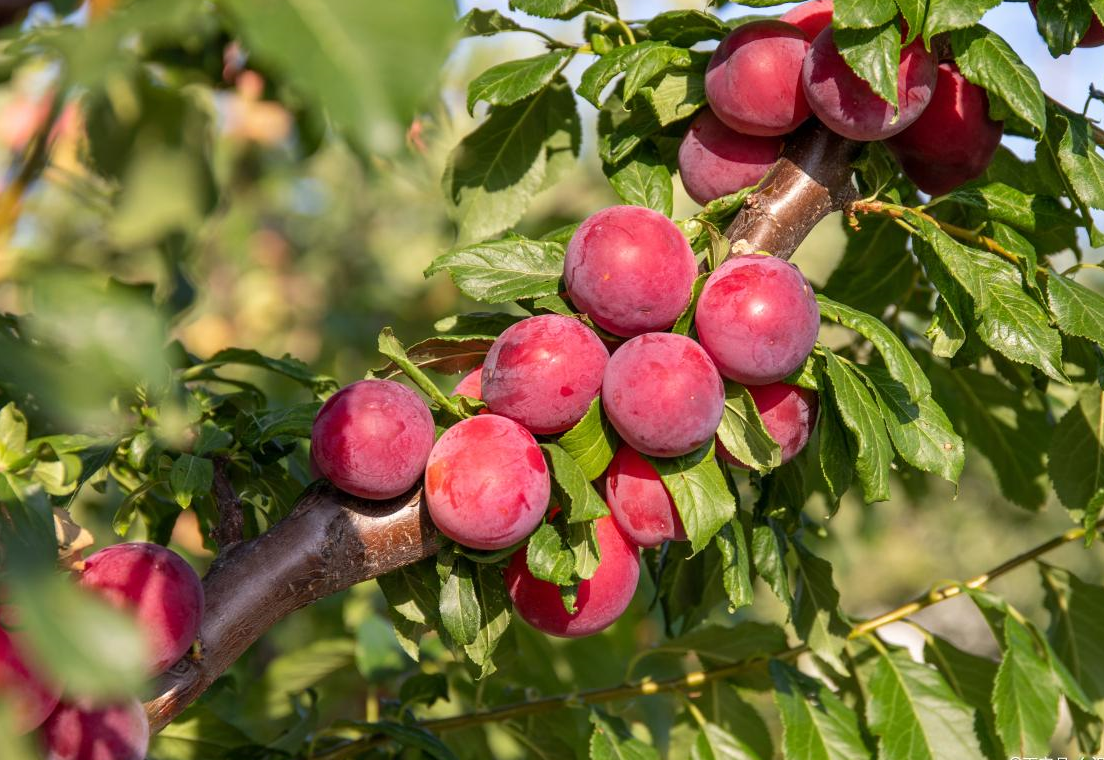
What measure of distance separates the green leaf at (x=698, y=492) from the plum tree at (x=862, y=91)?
0.33m

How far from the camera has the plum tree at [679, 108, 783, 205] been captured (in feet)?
3.43

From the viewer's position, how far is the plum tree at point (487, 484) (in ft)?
2.72

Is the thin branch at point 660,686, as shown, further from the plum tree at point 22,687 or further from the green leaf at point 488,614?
Result: the plum tree at point 22,687

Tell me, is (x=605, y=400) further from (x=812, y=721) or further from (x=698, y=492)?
(x=812, y=721)

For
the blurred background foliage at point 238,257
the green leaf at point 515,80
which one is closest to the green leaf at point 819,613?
the blurred background foliage at point 238,257

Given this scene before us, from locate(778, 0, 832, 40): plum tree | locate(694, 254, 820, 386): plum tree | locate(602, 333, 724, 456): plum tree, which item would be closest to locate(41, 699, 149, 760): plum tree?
locate(602, 333, 724, 456): plum tree

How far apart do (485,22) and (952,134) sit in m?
0.54

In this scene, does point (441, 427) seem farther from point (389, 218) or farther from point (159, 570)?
point (389, 218)

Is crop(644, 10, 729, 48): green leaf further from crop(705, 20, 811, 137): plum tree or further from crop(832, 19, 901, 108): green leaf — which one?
crop(832, 19, 901, 108): green leaf

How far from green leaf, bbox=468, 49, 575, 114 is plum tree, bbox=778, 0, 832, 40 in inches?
9.8

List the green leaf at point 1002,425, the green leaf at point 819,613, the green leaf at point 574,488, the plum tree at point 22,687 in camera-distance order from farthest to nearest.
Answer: the green leaf at point 1002,425 < the green leaf at point 819,613 < the green leaf at point 574,488 < the plum tree at point 22,687

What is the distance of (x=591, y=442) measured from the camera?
899 millimetres

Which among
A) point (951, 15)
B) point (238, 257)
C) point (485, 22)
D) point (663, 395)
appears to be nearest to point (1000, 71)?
point (951, 15)

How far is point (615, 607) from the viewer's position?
0.96m
